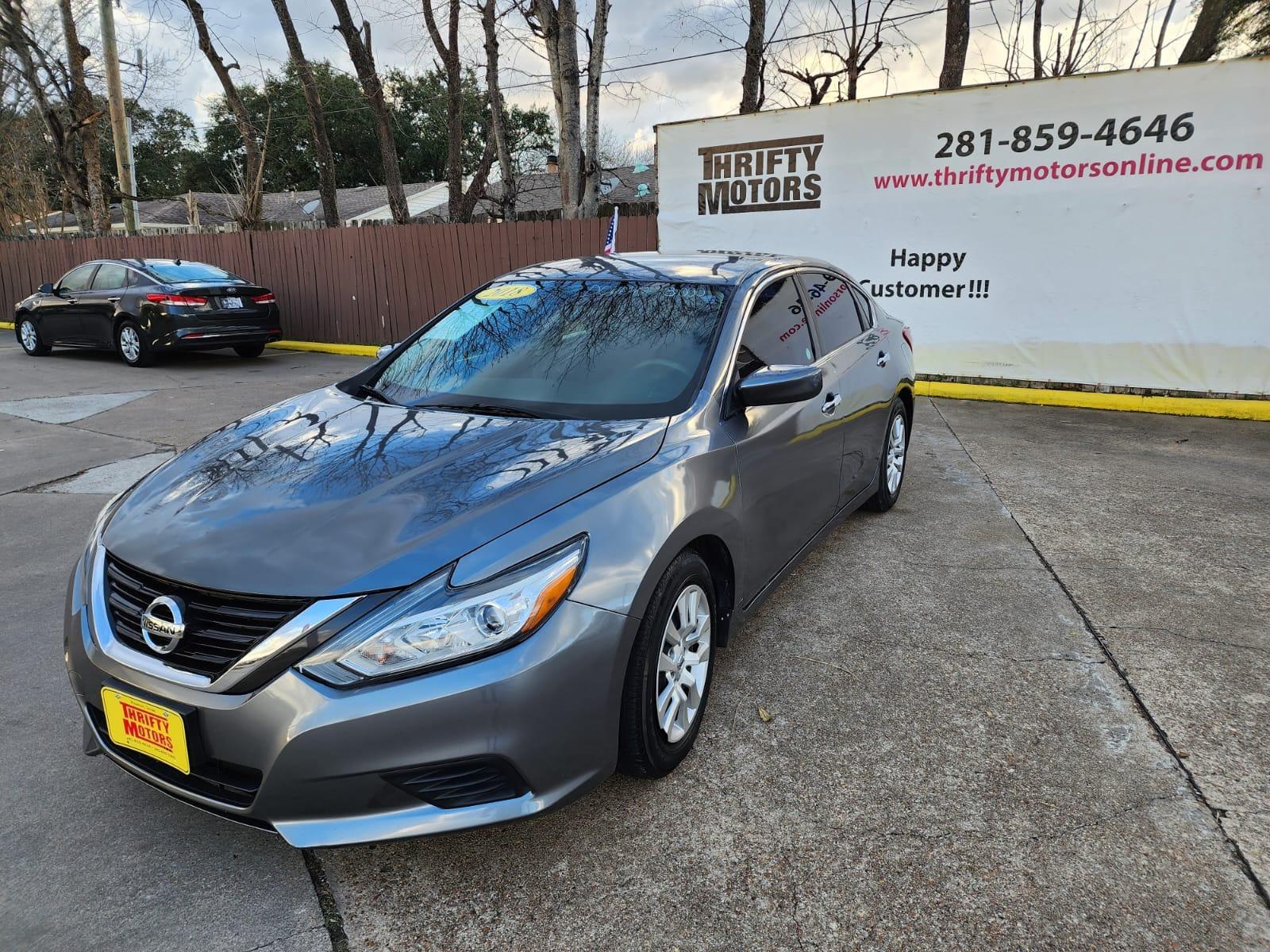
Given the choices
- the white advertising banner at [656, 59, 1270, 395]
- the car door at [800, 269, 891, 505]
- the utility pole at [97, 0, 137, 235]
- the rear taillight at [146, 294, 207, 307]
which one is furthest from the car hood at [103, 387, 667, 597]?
the utility pole at [97, 0, 137, 235]

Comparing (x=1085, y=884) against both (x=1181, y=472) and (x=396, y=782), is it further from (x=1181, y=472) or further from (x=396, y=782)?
(x=1181, y=472)

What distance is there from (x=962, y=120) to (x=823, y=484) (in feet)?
23.3

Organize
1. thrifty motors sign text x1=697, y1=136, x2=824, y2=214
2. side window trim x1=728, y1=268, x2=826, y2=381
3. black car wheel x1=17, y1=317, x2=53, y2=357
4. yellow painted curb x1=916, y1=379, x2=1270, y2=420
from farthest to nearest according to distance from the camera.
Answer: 1. black car wheel x1=17, y1=317, x2=53, y2=357
2. thrifty motors sign text x1=697, y1=136, x2=824, y2=214
3. yellow painted curb x1=916, y1=379, x2=1270, y2=420
4. side window trim x1=728, y1=268, x2=826, y2=381

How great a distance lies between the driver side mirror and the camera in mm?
3098

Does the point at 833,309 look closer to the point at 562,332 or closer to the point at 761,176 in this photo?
the point at 562,332

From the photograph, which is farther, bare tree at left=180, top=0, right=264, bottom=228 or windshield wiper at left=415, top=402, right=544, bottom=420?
bare tree at left=180, top=0, right=264, bottom=228

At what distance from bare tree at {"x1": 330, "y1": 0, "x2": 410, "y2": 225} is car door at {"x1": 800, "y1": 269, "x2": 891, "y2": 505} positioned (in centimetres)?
1270

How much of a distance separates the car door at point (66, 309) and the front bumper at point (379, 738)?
42.5 ft

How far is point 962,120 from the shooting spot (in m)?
9.37

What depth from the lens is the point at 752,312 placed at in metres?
3.63

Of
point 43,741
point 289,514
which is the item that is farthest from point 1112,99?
point 43,741

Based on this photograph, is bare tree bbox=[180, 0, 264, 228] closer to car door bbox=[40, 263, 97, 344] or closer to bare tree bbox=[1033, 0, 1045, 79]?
car door bbox=[40, 263, 97, 344]

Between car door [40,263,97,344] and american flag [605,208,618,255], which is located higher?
american flag [605,208,618,255]

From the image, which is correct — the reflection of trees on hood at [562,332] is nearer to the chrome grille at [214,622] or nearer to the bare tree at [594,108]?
the chrome grille at [214,622]
